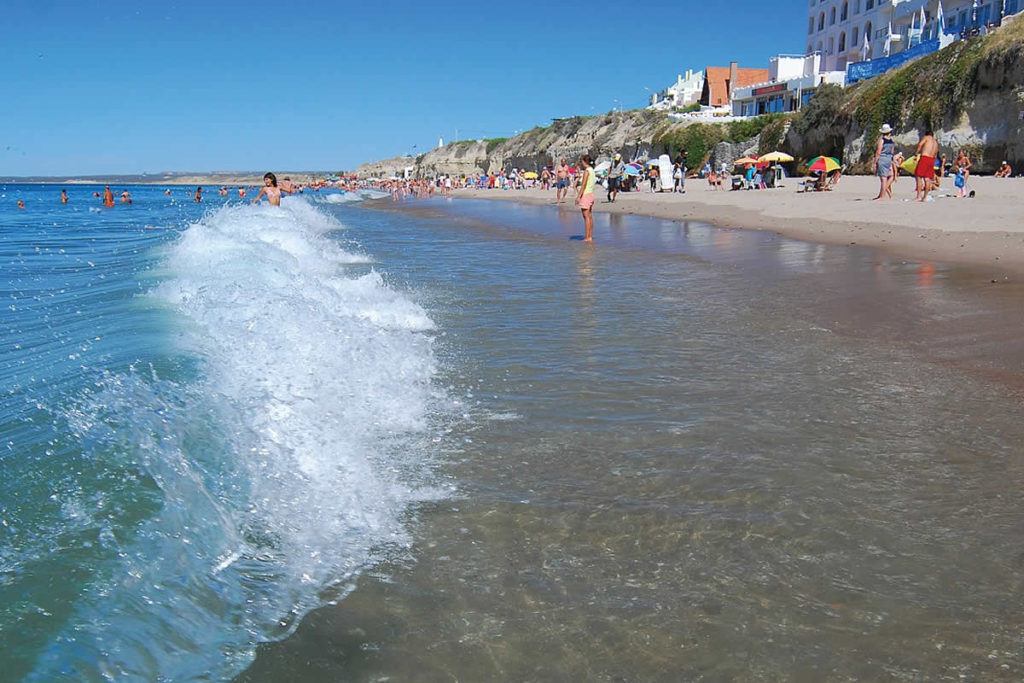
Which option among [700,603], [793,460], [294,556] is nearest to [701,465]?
[793,460]

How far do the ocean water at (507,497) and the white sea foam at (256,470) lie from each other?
0.02 metres

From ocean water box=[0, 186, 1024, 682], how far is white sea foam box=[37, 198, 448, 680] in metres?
0.02

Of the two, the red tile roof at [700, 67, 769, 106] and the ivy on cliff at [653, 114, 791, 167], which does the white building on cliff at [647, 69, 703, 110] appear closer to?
the red tile roof at [700, 67, 769, 106]

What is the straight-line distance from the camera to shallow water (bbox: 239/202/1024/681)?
7.29ft

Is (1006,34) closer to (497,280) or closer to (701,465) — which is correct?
(497,280)

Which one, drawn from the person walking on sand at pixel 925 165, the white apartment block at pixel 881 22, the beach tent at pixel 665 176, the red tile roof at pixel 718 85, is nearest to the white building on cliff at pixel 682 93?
the red tile roof at pixel 718 85

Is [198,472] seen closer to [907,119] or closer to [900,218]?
[900,218]

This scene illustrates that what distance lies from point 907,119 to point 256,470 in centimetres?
3420

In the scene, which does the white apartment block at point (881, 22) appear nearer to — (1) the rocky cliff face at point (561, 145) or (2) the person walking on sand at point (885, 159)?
(1) the rocky cliff face at point (561, 145)

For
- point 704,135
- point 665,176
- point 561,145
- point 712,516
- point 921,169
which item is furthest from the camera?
point 561,145

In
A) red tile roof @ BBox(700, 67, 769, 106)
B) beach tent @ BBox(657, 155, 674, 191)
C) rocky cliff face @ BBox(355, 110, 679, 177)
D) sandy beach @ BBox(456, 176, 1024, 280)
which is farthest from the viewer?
red tile roof @ BBox(700, 67, 769, 106)

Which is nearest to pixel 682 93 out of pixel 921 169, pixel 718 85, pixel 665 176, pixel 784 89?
pixel 718 85

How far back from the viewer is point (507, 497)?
323 centimetres

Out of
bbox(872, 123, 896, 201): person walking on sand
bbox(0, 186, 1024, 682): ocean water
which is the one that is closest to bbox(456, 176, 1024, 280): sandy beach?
bbox(872, 123, 896, 201): person walking on sand
